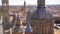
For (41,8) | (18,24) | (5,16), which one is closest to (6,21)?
(5,16)

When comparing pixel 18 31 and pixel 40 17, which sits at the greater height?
pixel 40 17

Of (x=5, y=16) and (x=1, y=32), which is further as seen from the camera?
(x=5, y=16)

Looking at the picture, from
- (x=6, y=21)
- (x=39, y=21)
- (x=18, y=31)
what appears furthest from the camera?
(x=6, y=21)

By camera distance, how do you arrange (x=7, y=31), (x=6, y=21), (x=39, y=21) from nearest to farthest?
1. (x=39, y=21)
2. (x=7, y=31)
3. (x=6, y=21)

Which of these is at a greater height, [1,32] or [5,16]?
[5,16]

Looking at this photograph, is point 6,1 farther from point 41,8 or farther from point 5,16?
point 41,8

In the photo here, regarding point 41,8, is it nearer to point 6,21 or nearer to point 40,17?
point 40,17

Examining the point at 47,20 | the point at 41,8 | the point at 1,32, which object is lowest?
the point at 1,32

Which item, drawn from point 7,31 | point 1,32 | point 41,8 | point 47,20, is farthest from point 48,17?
point 1,32

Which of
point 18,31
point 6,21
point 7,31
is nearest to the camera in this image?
point 18,31
